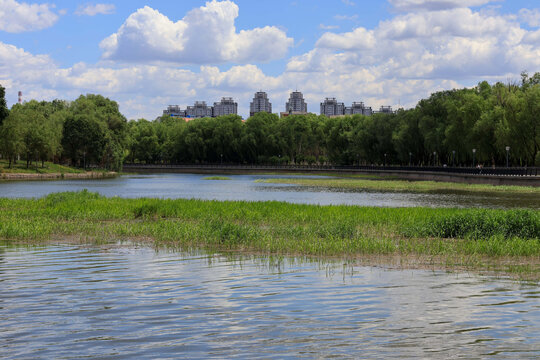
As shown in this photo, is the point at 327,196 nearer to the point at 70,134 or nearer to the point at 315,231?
the point at 315,231

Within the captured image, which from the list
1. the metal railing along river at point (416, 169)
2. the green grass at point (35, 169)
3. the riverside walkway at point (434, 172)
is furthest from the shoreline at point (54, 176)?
the metal railing along river at point (416, 169)

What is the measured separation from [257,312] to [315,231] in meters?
12.3

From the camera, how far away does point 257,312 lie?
11.5m

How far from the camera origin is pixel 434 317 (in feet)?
36.7

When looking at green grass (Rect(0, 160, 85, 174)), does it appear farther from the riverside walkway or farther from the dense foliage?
the riverside walkway

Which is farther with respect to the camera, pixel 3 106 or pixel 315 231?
pixel 3 106

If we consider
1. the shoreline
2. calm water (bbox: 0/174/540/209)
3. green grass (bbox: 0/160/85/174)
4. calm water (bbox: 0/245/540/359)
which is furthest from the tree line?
calm water (bbox: 0/245/540/359)

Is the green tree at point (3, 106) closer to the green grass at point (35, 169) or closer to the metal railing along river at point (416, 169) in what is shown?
Answer: the green grass at point (35, 169)

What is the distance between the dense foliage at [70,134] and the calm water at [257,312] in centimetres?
9950

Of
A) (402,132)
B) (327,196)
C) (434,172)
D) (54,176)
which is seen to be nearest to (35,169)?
(54,176)

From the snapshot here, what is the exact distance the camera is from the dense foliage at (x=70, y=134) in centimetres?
A: 11069

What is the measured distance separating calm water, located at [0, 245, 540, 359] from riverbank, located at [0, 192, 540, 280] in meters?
2.41

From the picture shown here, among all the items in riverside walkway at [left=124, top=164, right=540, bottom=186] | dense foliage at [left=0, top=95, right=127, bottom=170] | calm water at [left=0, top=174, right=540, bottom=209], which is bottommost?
calm water at [left=0, top=174, right=540, bottom=209]

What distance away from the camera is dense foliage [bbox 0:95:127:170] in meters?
111
